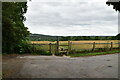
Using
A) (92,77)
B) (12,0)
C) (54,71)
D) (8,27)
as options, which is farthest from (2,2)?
(92,77)

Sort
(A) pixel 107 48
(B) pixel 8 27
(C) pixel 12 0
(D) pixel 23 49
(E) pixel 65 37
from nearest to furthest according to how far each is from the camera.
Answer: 1. (C) pixel 12 0
2. (B) pixel 8 27
3. (D) pixel 23 49
4. (E) pixel 65 37
5. (A) pixel 107 48

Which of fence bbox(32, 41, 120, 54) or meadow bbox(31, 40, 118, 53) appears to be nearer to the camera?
fence bbox(32, 41, 120, 54)

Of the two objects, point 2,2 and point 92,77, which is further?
point 92,77

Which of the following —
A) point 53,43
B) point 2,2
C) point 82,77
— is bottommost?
point 82,77

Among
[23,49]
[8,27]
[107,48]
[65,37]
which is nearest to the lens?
[8,27]

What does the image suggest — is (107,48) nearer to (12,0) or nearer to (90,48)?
(90,48)

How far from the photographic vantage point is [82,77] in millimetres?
7785

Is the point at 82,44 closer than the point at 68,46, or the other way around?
the point at 68,46

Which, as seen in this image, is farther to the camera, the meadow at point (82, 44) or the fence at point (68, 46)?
the meadow at point (82, 44)

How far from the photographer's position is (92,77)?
775 centimetres

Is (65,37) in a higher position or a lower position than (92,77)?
higher

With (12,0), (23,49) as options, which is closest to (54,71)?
(12,0)

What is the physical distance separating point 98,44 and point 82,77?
38.0 ft

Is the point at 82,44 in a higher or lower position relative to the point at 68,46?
higher
